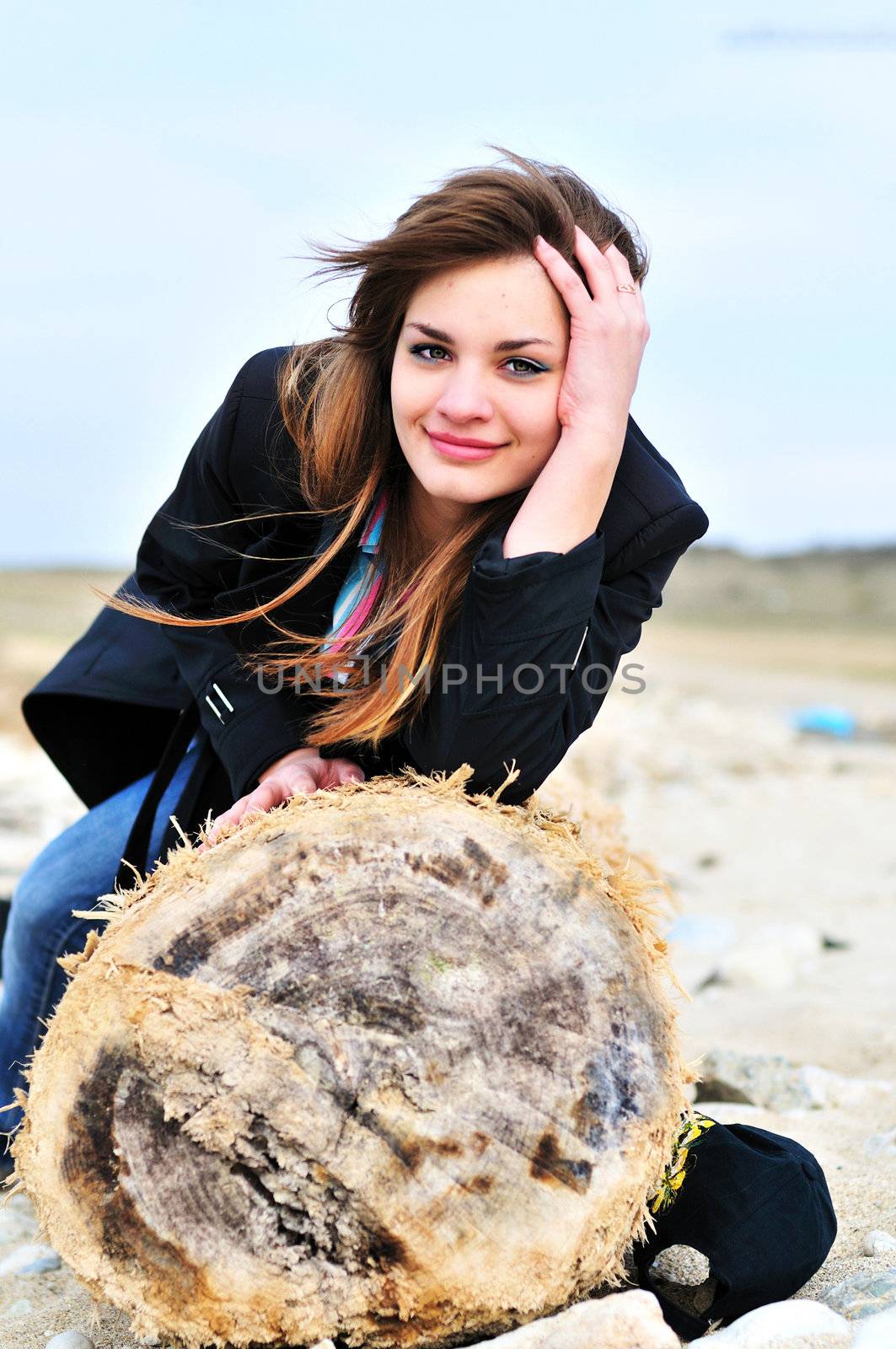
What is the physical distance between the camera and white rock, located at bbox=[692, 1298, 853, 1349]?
1.95 m

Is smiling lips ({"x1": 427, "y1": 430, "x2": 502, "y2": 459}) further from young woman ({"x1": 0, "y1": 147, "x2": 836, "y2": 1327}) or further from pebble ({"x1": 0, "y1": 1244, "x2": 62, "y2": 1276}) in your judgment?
pebble ({"x1": 0, "y1": 1244, "x2": 62, "y2": 1276})

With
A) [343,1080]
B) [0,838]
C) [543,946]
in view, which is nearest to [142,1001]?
[343,1080]

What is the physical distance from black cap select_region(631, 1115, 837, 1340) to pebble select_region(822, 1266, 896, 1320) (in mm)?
60

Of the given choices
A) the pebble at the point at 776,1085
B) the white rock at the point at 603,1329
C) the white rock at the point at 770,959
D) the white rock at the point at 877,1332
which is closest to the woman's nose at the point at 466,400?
the white rock at the point at 603,1329

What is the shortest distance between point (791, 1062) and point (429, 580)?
1.97 metres

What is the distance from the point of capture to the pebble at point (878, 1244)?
2387mm

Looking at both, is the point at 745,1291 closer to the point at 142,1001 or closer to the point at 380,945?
the point at 380,945

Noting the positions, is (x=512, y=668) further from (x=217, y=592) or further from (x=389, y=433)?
(x=217, y=592)

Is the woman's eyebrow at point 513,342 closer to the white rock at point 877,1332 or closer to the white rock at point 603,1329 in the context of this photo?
the white rock at point 603,1329

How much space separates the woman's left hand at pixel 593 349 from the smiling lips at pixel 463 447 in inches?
5.9

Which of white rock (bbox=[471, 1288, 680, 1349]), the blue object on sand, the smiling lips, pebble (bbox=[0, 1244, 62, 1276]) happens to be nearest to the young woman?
the smiling lips

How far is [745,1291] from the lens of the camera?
86.9 inches

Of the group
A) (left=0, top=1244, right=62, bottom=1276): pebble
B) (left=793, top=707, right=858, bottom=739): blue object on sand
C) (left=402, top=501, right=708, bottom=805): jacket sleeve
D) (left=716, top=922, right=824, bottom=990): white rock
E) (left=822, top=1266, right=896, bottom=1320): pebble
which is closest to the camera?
(left=822, top=1266, right=896, bottom=1320): pebble

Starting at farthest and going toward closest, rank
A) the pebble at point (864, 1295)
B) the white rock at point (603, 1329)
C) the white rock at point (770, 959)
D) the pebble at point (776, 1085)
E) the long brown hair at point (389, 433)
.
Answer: the white rock at point (770, 959) → the pebble at point (776, 1085) → the long brown hair at point (389, 433) → the pebble at point (864, 1295) → the white rock at point (603, 1329)
